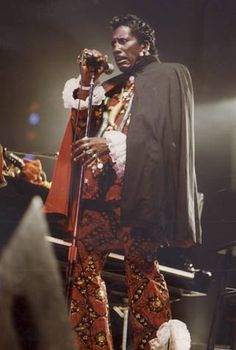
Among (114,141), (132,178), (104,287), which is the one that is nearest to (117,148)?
(114,141)

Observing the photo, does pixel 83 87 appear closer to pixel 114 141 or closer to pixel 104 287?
pixel 114 141

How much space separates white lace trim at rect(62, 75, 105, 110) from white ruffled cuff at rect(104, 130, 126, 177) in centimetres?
14

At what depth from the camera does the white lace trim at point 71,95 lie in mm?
2074

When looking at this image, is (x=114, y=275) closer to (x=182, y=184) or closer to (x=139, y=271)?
(x=139, y=271)

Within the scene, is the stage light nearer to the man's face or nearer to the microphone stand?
the microphone stand

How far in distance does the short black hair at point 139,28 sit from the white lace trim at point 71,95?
0.29 metres

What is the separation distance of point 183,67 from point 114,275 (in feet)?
3.05

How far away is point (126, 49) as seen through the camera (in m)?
2.17

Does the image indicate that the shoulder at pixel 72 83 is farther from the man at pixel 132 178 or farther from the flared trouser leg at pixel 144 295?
the flared trouser leg at pixel 144 295

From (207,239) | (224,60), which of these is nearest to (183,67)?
(224,60)

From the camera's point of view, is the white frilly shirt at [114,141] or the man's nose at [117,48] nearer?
the white frilly shirt at [114,141]

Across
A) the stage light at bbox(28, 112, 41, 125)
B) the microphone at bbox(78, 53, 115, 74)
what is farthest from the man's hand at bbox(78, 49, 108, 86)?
the stage light at bbox(28, 112, 41, 125)

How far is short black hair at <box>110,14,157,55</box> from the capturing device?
219 cm

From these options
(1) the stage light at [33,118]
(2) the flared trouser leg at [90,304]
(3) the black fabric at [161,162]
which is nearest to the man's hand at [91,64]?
(3) the black fabric at [161,162]
